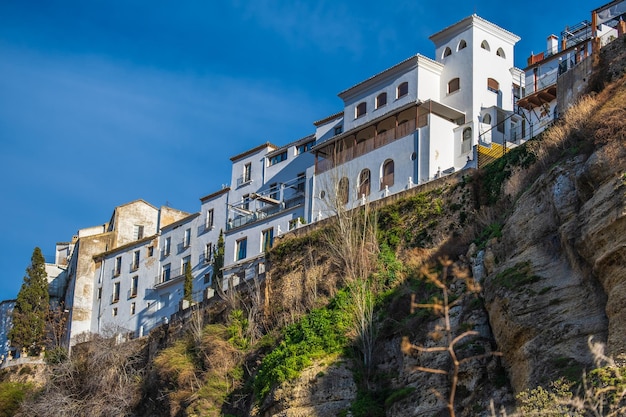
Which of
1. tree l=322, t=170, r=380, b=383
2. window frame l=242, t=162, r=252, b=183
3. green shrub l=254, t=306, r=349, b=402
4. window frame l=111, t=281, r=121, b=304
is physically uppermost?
window frame l=242, t=162, r=252, b=183

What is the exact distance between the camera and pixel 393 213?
44125mm

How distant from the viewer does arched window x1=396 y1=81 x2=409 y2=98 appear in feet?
173

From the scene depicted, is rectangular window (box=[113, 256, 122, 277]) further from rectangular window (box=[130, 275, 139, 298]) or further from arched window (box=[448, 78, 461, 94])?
arched window (box=[448, 78, 461, 94])

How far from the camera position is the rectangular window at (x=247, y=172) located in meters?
63.3

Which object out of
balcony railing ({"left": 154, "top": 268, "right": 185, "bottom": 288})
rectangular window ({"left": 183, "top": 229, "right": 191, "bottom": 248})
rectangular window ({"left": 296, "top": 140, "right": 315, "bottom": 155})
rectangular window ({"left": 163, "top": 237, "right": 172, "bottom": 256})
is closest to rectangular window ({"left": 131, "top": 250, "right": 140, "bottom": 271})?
balcony railing ({"left": 154, "top": 268, "right": 185, "bottom": 288})

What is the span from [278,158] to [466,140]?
50.3 ft

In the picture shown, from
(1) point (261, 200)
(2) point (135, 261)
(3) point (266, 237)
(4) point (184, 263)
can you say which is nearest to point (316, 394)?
(3) point (266, 237)

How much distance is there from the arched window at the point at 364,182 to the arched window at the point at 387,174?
2.49 feet

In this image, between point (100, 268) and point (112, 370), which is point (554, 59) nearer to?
point (112, 370)

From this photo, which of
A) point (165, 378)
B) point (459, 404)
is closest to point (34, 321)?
point (165, 378)

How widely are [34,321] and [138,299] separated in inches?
348

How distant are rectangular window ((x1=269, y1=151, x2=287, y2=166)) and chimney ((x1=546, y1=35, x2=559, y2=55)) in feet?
51.4

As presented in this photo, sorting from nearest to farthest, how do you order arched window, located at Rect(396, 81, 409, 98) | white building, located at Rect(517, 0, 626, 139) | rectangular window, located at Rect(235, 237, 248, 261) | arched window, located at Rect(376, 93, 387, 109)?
1. white building, located at Rect(517, 0, 626, 139)
2. arched window, located at Rect(396, 81, 409, 98)
3. arched window, located at Rect(376, 93, 387, 109)
4. rectangular window, located at Rect(235, 237, 248, 261)

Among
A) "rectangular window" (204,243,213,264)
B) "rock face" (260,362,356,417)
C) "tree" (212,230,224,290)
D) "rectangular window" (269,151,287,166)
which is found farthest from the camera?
"rectangular window" (204,243,213,264)
